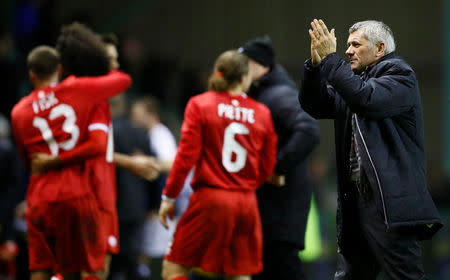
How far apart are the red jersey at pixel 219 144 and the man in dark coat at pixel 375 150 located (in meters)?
1.13

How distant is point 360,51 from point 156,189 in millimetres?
5603

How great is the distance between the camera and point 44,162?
225 inches

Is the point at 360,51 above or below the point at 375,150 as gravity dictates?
above

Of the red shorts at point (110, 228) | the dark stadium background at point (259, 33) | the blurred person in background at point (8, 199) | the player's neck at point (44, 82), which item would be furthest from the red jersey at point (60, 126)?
the dark stadium background at point (259, 33)

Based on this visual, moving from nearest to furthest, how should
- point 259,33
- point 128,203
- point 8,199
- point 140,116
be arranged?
point 128,203 < point 8,199 < point 140,116 < point 259,33

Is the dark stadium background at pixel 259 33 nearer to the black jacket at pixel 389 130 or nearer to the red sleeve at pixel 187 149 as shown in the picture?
the red sleeve at pixel 187 149

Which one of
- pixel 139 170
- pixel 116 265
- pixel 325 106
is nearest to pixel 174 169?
pixel 139 170

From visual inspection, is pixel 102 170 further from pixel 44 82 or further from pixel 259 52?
pixel 259 52

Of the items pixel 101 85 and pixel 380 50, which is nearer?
pixel 380 50

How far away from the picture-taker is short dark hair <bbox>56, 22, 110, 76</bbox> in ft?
19.6

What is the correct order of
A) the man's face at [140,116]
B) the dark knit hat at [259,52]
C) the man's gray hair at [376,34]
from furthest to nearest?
the man's face at [140,116]
the dark knit hat at [259,52]
the man's gray hair at [376,34]

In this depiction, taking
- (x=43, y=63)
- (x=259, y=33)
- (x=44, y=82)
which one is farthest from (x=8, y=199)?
(x=259, y=33)

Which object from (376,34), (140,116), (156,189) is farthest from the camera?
(140,116)

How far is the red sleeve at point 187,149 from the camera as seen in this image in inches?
220
